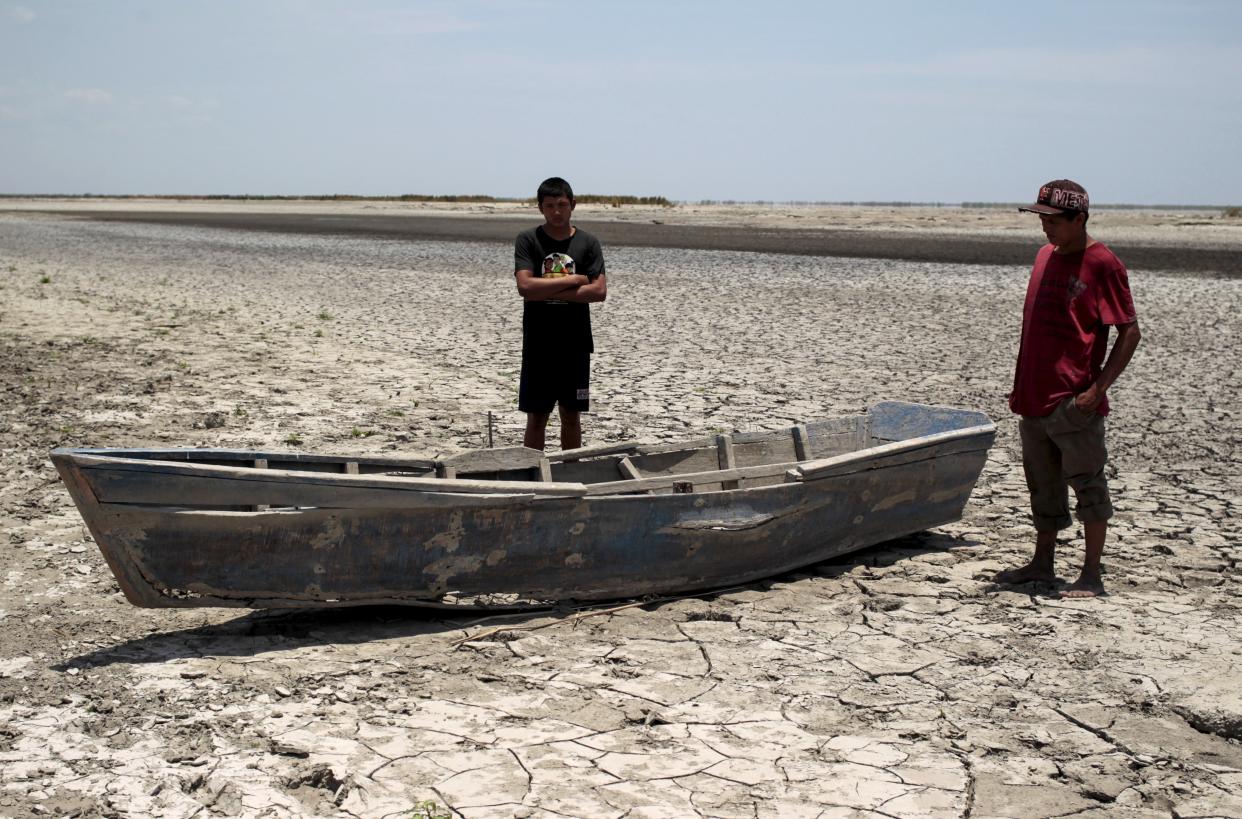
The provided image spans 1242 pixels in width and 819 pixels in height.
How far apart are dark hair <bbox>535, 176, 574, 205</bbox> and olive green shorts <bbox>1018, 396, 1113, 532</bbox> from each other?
248 centimetres

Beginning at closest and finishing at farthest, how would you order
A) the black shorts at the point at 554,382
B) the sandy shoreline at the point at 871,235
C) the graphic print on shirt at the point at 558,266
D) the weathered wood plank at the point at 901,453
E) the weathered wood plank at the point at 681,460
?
the weathered wood plank at the point at 901,453, the graphic print on shirt at the point at 558,266, the black shorts at the point at 554,382, the weathered wood plank at the point at 681,460, the sandy shoreline at the point at 871,235

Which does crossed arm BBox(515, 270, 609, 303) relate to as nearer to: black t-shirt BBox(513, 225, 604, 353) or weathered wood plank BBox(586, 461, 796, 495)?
black t-shirt BBox(513, 225, 604, 353)

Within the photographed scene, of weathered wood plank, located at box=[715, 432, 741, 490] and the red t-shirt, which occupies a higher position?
the red t-shirt

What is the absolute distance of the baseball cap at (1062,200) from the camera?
511 centimetres

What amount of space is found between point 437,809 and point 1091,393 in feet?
10.8

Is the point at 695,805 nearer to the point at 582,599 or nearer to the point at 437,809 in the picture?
the point at 437,809

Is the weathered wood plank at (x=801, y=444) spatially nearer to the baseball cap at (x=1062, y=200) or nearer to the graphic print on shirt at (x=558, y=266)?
the graphic print on shirt at (x=558, y=266)

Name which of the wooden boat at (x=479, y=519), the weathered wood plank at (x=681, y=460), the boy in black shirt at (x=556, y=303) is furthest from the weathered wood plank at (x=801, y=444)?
the boy in black shirt at (x=556, y=303)

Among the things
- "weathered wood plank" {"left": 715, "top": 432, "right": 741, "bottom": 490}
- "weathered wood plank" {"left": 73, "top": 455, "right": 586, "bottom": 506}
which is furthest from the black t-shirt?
"weathered wood plank" {"left": 73, "top": 455, "right": 586, "bottom": 506}

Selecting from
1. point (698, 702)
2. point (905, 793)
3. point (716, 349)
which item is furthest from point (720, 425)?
point (905, 793)

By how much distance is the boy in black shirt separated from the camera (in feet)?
19.9

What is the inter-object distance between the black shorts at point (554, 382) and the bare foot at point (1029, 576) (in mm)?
2310

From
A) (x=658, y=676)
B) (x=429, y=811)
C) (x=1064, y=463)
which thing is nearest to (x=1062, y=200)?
(x=1064, y=463)

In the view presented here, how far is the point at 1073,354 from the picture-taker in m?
5.24
